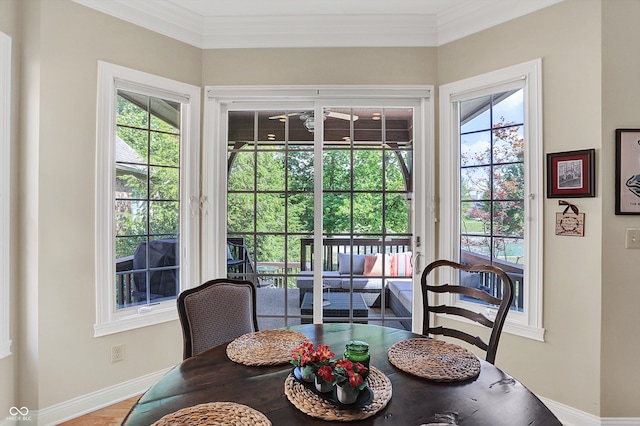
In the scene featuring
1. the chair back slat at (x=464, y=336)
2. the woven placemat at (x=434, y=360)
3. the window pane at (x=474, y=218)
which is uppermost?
the window pane at (x=474, y=218)

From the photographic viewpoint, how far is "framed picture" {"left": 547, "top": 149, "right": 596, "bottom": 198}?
2.06 metres

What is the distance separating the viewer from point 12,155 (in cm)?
207

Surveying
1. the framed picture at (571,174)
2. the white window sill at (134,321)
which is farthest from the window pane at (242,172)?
the framed picture at (571,174)

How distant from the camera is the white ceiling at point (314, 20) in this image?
2.48 m

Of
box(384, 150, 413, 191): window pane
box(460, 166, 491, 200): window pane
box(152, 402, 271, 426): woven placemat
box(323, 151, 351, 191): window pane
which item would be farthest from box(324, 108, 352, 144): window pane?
box(152, 402, 271, 426): woven placemat

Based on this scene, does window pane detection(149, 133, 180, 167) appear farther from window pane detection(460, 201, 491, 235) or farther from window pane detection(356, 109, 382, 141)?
window pane detection(460, 201, 491, 235)

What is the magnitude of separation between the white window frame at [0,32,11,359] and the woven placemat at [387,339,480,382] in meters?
2.26

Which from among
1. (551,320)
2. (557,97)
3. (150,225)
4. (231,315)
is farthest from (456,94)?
(150,225)

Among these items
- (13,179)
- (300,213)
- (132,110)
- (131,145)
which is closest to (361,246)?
(300,213)

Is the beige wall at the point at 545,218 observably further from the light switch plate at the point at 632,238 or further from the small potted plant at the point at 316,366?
the small potted plant at the point at 316,366

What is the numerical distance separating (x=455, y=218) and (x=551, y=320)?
93 cm

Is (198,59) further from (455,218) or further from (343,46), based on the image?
(455,218)

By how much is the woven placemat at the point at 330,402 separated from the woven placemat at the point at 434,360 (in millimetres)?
160
